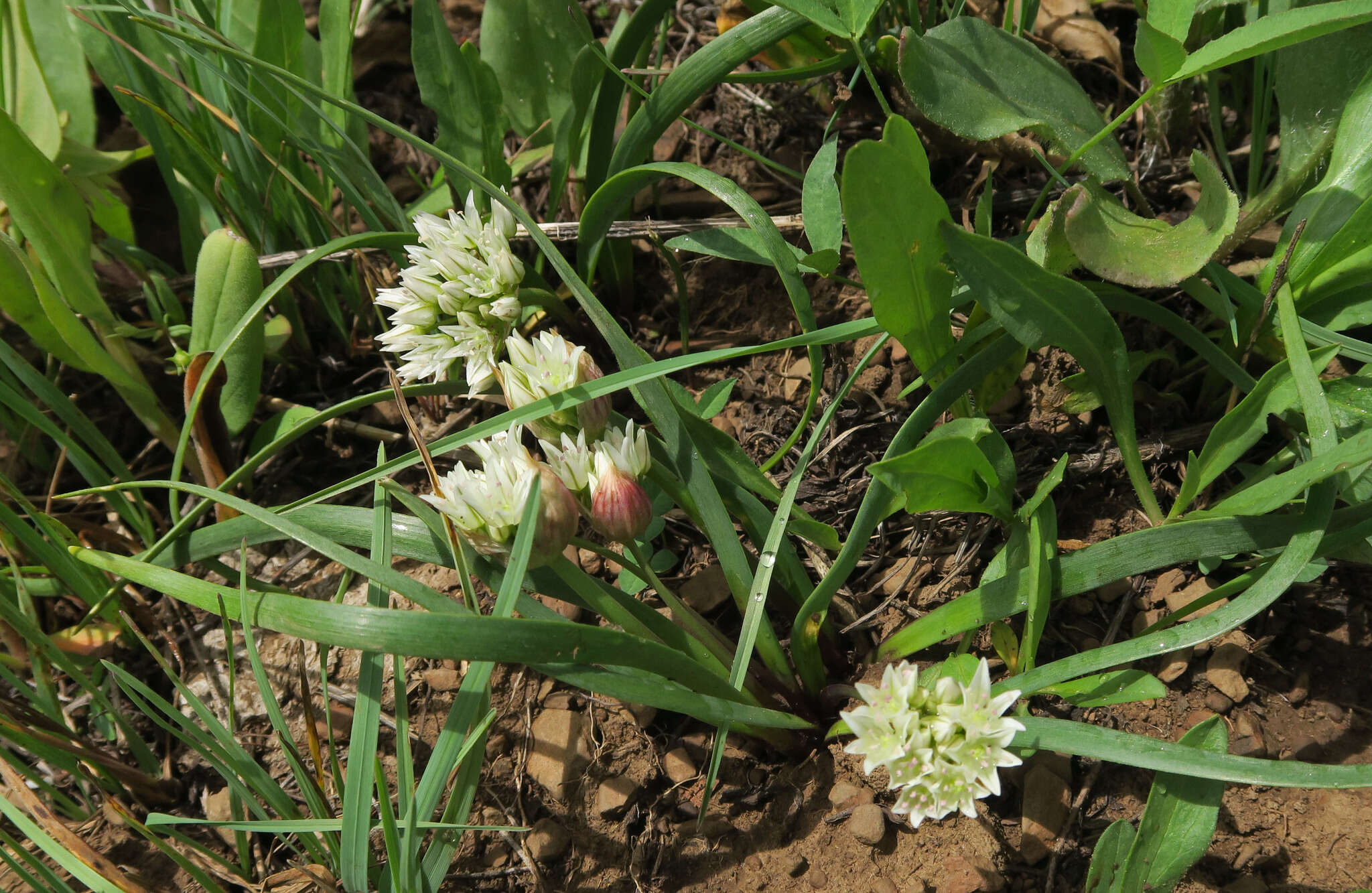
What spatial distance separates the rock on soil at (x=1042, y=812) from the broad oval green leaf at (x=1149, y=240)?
82 centimetres

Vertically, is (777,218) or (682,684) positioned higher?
(777,218)

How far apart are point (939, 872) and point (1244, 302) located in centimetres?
113

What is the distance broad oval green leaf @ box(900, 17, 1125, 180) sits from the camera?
1.57m

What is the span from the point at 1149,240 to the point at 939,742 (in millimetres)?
960

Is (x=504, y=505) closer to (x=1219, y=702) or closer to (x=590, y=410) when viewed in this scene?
(x=590, y=410)

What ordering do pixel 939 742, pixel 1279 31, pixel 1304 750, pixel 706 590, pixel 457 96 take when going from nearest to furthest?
pixel 939 742 < pixel 1279 31 < pixel 1304 750 < pixel 706 590 < pixel 457 96

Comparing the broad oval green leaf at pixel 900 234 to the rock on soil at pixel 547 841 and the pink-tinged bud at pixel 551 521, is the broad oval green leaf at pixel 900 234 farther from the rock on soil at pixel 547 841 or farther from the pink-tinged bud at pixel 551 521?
the rock on soil at pixel 547 841

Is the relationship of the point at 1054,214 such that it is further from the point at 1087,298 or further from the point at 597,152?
the point at 597,152

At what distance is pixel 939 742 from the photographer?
1171mm

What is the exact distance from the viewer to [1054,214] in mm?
1507

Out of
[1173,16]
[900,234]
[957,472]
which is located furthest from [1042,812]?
[1173,16]

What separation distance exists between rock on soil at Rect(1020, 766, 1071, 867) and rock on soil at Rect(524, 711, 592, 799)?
0.75 m

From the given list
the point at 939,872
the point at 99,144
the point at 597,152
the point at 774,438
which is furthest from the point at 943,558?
the point at 99,144

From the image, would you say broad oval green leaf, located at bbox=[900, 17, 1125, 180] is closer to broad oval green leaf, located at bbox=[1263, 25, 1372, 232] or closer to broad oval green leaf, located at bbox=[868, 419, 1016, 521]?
broad oval green leaf, located at bbox=[1263, 25, 1372, 232]
